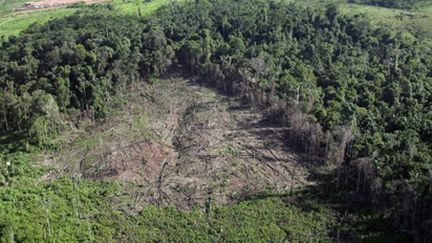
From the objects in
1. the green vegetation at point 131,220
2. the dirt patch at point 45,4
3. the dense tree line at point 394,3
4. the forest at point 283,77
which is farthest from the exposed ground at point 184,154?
the dirt patch at point 45,4

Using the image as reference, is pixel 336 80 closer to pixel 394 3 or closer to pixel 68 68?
pixel 68 68

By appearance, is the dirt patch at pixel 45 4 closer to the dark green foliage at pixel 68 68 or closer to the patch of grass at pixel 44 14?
the patch of grass at pixel 44 14

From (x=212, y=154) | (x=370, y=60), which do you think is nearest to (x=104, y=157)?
(x=212, y=154)

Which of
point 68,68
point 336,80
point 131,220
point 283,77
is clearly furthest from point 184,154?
point 336,80

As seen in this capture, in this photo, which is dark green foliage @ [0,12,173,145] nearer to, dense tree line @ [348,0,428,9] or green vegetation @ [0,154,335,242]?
green vegetation @ [0,154,335,242]

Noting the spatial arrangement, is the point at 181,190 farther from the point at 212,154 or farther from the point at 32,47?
the point at 32,47

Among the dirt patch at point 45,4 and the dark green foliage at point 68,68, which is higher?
the dirt patch at point 45,4
